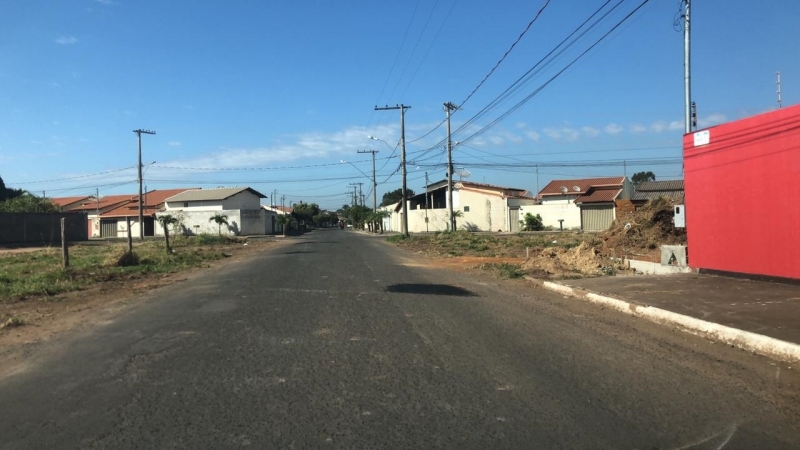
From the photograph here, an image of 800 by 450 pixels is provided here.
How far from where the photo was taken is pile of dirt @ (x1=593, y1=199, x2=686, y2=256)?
20.2 metres

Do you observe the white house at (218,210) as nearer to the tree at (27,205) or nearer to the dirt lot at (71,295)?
the tree at (27,205)

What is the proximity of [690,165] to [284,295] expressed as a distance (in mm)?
9933

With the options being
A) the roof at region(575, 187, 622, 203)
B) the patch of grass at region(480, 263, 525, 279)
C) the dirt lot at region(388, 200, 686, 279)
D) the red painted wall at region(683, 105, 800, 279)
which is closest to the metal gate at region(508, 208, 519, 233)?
the roof at region(575, 187, 622, 203)

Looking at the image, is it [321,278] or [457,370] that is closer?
[457,370]

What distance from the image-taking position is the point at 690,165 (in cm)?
1380

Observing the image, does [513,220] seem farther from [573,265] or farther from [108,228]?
[108,228]

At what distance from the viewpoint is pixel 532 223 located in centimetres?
5675

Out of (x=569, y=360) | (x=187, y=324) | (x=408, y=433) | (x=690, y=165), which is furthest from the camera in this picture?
(x=690, y=165)

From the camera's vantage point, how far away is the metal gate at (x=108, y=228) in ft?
234

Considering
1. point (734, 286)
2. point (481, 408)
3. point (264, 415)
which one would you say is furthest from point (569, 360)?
point (734, 286)

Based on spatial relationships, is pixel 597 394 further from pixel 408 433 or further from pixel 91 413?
pixel 91 413

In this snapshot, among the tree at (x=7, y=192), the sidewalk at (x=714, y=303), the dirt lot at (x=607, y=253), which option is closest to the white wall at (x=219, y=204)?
the tree at (x=7, y=192)

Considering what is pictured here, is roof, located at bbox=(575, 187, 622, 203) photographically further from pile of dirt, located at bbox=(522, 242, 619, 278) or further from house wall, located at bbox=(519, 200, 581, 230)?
pile of dirt, located at bbox=(522, 242, 619, 278)

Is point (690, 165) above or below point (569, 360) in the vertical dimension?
above
